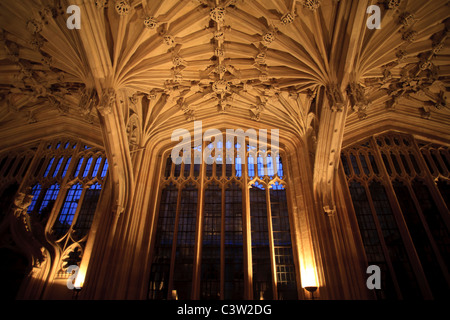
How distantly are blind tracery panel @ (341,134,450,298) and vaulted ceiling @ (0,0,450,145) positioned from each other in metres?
1.03

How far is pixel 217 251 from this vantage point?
24.4ft

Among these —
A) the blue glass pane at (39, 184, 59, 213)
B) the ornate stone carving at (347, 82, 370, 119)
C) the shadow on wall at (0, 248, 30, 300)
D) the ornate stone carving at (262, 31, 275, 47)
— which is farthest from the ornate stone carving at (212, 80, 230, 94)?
the shadow on wall at (0, 248, 30, 300)

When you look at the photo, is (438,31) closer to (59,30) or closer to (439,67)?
(439,67)

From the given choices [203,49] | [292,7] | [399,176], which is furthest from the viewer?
[399,176]

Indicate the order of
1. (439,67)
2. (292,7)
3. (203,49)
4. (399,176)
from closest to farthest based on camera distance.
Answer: (292,7) → (203,49) → (439,67) → (399,176)

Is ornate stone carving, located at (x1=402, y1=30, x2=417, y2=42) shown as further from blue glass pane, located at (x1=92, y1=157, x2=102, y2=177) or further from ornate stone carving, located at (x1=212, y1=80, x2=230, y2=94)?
blue glass pane, located at (x1=92, y1=157, x2=102, y2=177)

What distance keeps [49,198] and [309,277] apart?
7.80 meters

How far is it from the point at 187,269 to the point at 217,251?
→ 36.0 inches

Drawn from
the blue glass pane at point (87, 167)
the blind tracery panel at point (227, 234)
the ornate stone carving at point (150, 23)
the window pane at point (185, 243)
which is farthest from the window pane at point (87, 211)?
the ornate stone carving at point (150, 23)

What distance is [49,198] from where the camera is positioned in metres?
8.30

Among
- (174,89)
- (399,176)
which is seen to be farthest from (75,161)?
(399,176)

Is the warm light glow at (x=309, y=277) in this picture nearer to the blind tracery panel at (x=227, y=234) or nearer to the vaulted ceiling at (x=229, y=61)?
the blind tracery panel at (x=227, y=234)

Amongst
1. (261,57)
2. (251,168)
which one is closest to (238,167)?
(251,168)

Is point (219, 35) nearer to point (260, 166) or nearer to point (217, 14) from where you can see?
point (217, 14)
